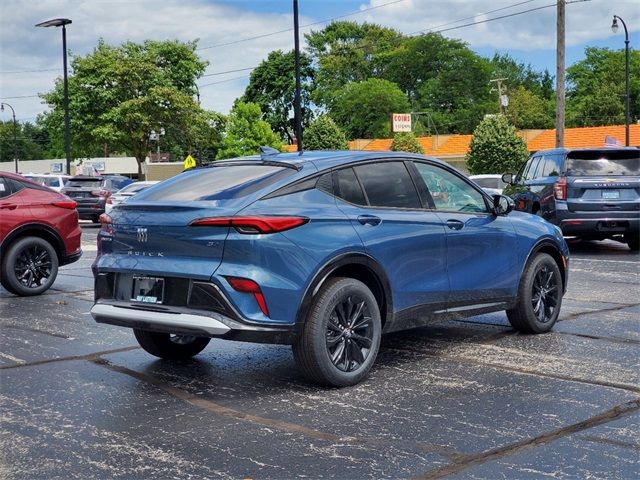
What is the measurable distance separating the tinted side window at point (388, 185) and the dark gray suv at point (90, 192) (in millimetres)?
23358

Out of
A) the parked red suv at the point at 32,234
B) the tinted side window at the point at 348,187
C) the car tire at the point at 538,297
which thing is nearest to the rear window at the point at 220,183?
the tinted side window at the point at 348,187

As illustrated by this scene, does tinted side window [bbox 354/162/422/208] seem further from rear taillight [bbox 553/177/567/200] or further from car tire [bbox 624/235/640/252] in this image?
car tire [bbox 624/235/640/252]

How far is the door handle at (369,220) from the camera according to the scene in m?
5.96

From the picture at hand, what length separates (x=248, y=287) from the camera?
534cm

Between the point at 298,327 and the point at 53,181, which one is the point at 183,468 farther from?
the point at 53,181

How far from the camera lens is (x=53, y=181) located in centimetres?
3247

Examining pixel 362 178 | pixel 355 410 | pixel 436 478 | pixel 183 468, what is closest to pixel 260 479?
pixel 183 468

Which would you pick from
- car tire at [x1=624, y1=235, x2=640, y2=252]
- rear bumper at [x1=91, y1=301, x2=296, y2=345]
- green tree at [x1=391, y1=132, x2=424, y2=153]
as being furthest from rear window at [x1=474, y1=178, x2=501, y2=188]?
green tree at [x1=391, y1=132, x2=424, y2=153]

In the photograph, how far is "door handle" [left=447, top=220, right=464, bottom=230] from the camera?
22.0 feet

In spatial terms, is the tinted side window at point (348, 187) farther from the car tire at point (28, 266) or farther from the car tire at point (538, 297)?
the car tire at point (28, 266)

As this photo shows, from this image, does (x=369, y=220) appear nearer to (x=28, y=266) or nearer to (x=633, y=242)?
(x=28, y=266)

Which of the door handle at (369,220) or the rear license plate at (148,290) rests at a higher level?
the door handle at (369,220)

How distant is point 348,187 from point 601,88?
92.1 meters

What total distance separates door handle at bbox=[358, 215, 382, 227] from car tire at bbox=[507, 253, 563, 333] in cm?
198
